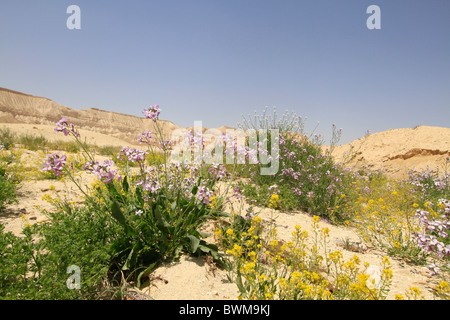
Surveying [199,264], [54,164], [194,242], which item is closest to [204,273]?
[199,264]

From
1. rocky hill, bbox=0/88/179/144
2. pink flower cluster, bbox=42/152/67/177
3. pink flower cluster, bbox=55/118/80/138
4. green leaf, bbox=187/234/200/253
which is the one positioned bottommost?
green leaf, bbox=187/234/200/253

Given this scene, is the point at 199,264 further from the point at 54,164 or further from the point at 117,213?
the point at 54,164

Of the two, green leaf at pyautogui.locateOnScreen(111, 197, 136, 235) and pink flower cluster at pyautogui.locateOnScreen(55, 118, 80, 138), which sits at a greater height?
pink flower cluster at pyautogui.locateOnScreen(55, 118, 80, 138)

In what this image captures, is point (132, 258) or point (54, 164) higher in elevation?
point (54, 164)

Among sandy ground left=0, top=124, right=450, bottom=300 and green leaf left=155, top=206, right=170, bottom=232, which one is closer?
sandy ground left=0, top=124, right=450, bottom=300

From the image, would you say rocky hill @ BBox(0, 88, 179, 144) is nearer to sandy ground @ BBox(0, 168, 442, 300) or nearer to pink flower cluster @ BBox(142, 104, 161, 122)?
sandy ground @ BBox(0, 168, 442, 300)

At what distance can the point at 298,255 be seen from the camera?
2645 mm

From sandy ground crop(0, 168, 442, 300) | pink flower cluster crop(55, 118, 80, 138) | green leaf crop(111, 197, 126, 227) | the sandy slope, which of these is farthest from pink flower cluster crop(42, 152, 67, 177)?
the sandy slope

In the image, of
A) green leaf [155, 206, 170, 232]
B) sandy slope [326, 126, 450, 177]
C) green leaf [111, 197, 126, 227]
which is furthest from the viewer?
sandy slope [326, 126, 450, 177]

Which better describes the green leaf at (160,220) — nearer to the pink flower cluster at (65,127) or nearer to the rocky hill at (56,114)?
the pink flower cluster at (65,127)

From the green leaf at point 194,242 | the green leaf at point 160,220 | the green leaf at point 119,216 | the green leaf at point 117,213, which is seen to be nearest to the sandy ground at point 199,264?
the green leaf at point 194,242

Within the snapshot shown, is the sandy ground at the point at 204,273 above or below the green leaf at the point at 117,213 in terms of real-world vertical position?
below

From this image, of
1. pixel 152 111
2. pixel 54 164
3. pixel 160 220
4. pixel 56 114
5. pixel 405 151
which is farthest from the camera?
pixel 56 114
